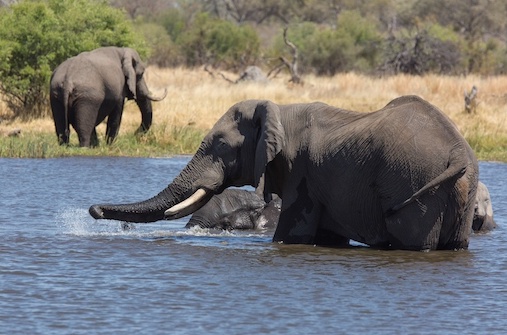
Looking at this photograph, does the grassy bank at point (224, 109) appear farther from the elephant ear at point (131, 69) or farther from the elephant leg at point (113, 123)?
the elephant ear at point (131, 69)


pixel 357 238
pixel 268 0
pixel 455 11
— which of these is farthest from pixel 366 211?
pixel 268 0

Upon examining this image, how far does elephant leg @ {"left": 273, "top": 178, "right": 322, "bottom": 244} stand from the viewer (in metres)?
9.69

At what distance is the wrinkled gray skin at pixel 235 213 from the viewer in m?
11.3

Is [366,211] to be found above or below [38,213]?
above

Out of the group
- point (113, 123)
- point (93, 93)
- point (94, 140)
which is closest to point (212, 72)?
point (113, 123)

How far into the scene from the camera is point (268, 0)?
227ft

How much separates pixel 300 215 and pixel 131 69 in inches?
423

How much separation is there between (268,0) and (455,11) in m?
12.4

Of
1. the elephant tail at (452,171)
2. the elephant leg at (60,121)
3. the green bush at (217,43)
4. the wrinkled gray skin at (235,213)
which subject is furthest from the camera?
the green bush at (217,43)

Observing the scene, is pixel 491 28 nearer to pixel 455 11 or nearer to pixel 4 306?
pixel 455 11

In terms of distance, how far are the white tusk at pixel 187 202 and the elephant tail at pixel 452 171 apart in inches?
65.3

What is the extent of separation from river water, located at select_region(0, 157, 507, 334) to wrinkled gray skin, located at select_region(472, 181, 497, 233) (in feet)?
0.41

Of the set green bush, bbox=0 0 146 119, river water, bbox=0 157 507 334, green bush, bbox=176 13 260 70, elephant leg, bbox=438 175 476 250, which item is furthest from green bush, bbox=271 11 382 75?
elephant leg, bbox=438 175 476 250

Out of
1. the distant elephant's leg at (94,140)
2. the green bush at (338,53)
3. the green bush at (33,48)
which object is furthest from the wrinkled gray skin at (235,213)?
the green bush at (338,53)
